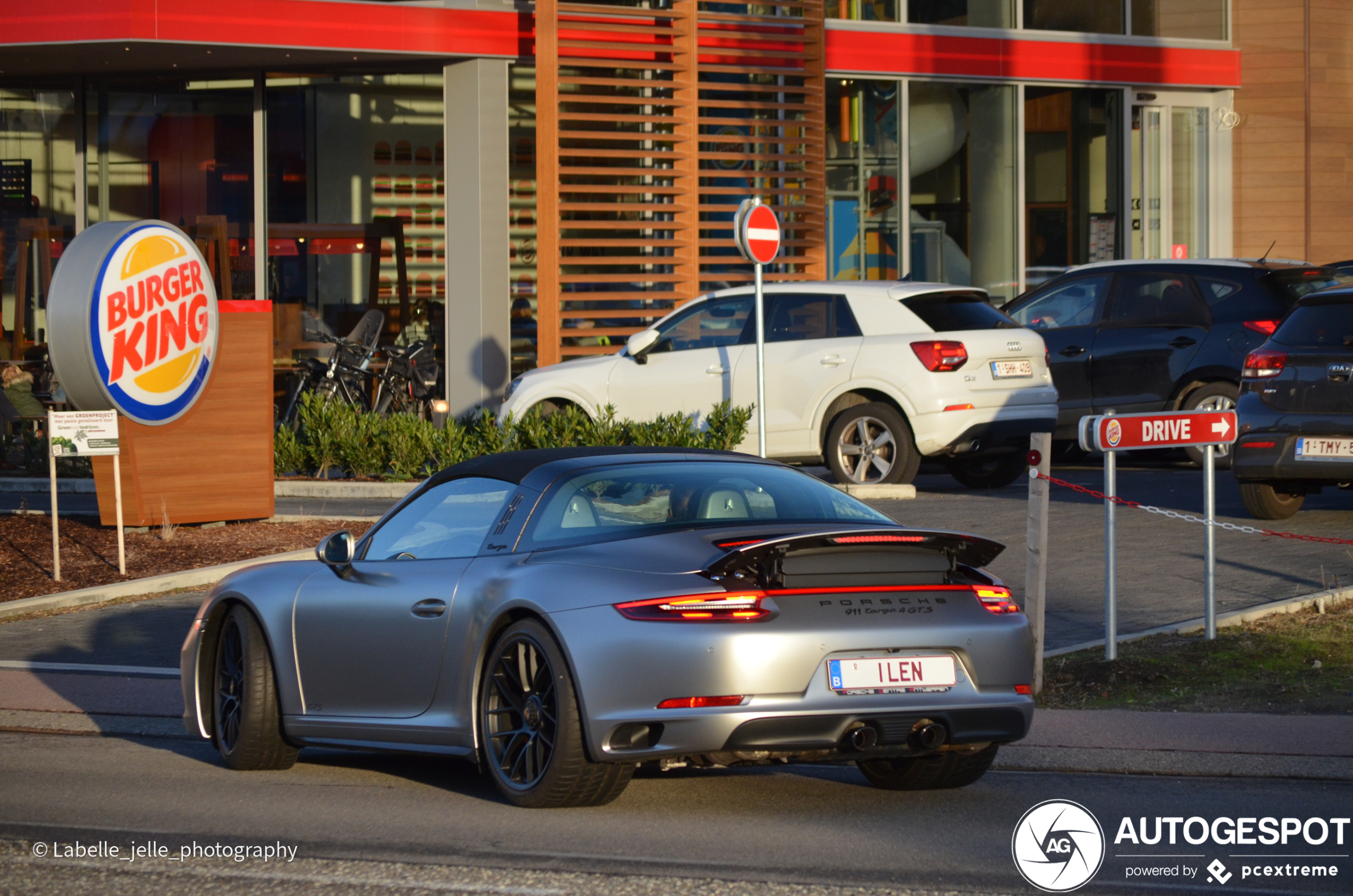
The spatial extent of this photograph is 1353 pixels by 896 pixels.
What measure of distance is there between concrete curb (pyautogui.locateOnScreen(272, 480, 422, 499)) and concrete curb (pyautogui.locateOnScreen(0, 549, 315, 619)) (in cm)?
317

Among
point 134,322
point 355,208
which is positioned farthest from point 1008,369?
point 355,208

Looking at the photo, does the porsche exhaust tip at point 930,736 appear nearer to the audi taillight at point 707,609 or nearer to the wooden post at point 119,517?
the audi taillight at point 707,609

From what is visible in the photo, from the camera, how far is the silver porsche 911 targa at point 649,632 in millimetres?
5562

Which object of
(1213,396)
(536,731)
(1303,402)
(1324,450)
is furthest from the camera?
(1213,396)

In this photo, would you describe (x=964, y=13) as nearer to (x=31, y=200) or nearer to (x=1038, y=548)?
(x=31, y=200)

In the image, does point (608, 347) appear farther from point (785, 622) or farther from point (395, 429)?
point (785, 622)

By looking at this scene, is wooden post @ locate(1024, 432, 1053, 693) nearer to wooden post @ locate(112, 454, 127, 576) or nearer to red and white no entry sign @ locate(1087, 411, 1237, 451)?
red and white no entry sign @ locate(1087, 411, 1237, 451)

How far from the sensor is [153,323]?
45.0ft

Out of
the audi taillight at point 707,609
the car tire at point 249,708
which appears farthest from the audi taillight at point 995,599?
the car tire at point 249,708

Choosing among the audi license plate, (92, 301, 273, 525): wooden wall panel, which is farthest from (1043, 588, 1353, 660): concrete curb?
(92, 301, 273, 525): wooden wall panel

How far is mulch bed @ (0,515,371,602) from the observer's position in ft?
40.9

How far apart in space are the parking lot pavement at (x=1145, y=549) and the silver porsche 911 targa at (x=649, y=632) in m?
3.42

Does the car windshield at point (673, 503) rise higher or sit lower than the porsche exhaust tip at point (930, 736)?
higher

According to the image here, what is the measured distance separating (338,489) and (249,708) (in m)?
9.40
